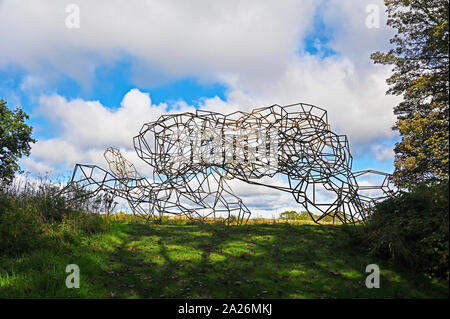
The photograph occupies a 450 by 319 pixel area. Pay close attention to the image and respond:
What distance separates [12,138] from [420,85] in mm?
22316

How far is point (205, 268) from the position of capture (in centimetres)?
672

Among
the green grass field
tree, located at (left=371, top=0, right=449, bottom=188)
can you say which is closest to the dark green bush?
the green grass field

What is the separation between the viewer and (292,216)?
13.6 m

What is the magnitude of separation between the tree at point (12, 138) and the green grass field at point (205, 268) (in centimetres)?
1553

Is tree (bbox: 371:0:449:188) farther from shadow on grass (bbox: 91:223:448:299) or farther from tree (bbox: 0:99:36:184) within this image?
tree (bbox: 0:99:36:184)

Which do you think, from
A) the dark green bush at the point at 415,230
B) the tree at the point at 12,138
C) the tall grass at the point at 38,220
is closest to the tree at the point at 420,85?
the dark green bush at the point at 415,230

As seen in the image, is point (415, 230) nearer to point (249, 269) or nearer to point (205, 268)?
point (249, 269)

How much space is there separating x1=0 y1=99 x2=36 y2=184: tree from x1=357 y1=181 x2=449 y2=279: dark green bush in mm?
20467

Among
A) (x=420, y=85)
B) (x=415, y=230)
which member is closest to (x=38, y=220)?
(x=415, y=230)

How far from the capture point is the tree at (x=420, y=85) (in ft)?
38.3

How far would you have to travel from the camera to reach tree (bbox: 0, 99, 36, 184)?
68.0 feet

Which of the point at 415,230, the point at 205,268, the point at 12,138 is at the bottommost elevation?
the point at 205,268

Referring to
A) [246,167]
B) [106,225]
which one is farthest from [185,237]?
[246,167]
